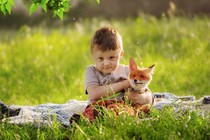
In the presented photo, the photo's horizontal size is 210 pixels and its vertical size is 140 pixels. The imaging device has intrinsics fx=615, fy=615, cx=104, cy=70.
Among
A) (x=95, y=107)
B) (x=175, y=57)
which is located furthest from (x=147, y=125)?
(x=175, y=57)

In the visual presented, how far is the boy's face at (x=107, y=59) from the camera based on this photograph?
238 inches

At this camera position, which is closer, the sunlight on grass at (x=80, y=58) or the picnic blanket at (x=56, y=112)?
the picnic blanket at (x=56, y=112)

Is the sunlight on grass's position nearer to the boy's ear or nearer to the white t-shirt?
the white t-shirt

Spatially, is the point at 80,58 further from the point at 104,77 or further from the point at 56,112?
the point at 104,77

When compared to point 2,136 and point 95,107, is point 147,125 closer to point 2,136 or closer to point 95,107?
point 95,107

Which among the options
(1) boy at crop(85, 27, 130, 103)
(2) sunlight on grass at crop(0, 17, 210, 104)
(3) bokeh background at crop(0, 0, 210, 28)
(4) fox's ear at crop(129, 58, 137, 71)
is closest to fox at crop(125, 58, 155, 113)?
(4) fox's ear at crop(129, 58, 137, 71)

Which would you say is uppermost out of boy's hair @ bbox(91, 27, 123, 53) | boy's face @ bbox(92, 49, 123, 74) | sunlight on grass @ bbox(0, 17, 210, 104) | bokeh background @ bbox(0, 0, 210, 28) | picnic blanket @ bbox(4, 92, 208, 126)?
bokeh background @ bbox(0, 0, 210, 28)

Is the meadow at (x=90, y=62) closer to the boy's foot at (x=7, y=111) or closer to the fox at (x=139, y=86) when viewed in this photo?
the fox at (x=139, y=86)

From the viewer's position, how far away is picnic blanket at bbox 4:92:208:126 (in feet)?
19.4

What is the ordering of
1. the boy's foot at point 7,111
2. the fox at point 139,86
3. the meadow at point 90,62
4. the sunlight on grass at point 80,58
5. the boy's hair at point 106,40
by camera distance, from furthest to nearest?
the sunlight on grass at point 80,58 → the boy's foot at point 7,111 → the boy's hair at point 106,40 → the fox at point 139,86 → the meadow at point 90,62

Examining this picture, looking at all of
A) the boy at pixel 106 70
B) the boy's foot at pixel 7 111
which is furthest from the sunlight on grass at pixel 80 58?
the boy's foot at pixel 7 111

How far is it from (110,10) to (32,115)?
1184cm

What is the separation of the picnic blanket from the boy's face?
606 mm

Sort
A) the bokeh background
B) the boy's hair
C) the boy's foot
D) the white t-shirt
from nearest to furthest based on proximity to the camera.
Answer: the boy's hair
the white t-shirt
the boy's foot
the bokeh background
